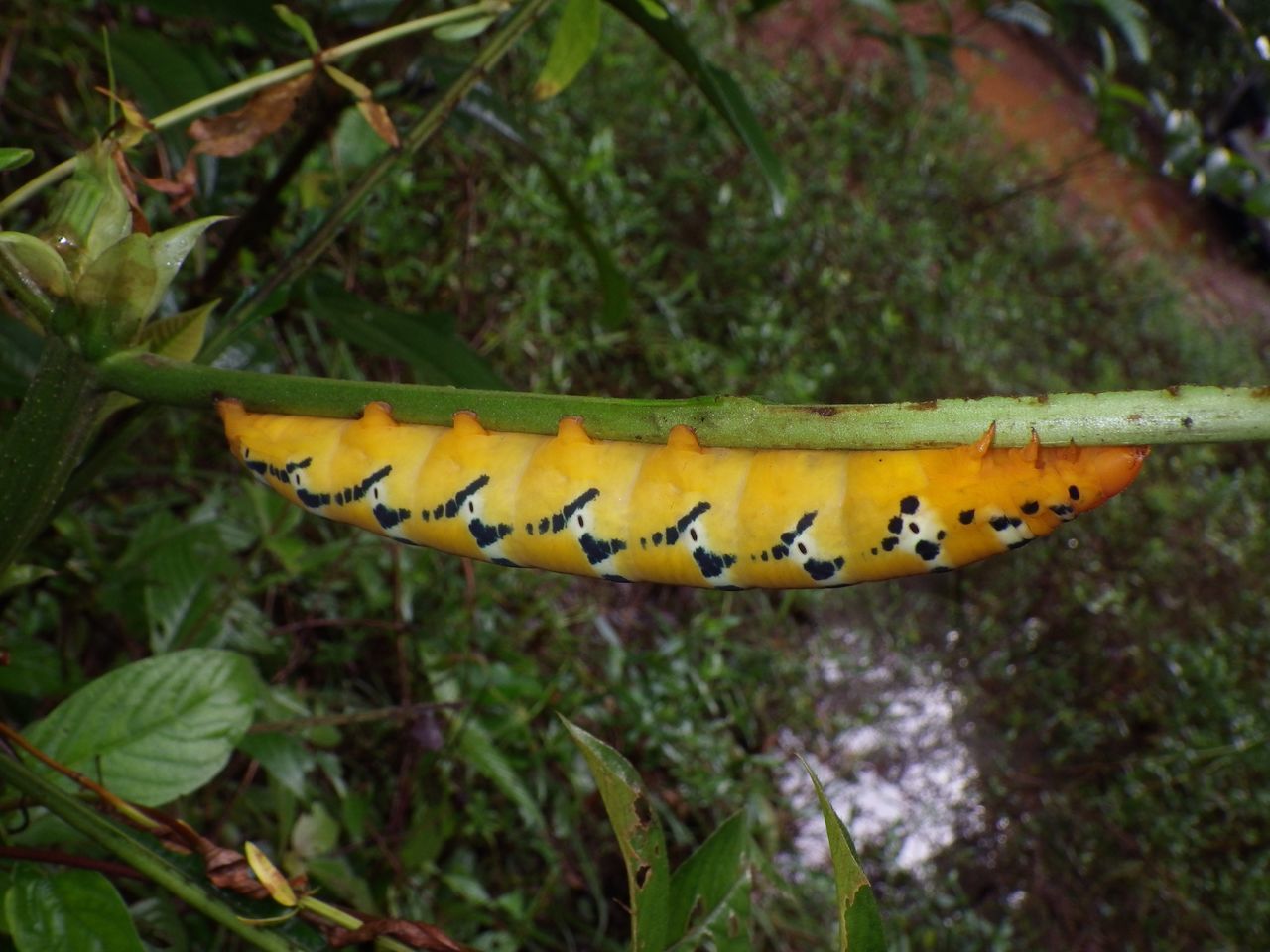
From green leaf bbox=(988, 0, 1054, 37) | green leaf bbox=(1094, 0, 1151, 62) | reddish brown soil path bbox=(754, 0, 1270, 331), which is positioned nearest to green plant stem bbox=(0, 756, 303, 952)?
green leaf bbox=(1094, 0, 1151, 62)

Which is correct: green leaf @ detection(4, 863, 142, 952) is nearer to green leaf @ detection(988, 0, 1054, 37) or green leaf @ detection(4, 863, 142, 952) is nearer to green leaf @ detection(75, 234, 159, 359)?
green leaf @ detection(75, 234, 159, 359)

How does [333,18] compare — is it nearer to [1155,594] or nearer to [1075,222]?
[1155,594]

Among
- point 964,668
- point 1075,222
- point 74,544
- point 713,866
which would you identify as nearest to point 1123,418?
point 713,866

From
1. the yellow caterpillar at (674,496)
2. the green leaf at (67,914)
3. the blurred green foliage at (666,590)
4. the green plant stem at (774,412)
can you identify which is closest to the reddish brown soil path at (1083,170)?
the blurred green foliage at (666,590)

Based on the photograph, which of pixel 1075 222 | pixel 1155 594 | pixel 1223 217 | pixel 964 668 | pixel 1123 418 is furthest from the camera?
pixel 1223 217

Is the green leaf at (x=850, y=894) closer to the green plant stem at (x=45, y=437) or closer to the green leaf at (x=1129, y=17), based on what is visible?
the green plant stem at (x=45, y=437)

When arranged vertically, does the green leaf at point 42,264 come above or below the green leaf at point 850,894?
below
